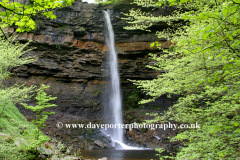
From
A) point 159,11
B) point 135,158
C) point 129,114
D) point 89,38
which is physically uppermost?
point 159,11

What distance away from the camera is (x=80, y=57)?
15.9m

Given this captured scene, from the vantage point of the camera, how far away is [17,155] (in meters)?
3.75

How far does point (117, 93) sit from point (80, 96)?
3.86 meters

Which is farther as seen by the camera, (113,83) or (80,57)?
(113,83)

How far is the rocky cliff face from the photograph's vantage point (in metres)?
14.9

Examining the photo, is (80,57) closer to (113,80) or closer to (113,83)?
(113,80)

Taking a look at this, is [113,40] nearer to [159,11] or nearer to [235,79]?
[159,11]

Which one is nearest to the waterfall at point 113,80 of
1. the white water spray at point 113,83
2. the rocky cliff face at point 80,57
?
the white water spray at point 113,83

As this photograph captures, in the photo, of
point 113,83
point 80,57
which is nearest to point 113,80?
point 113,83

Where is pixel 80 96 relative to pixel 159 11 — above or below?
below

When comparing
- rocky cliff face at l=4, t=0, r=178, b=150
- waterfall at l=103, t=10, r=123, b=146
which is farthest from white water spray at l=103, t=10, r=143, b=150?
rocky cliff face at l=4, t=0, r=178, b=150

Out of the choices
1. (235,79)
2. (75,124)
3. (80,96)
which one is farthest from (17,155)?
(80,96)

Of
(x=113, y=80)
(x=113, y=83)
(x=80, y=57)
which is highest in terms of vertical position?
(x=80, y=57)

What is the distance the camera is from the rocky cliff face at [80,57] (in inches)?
586
